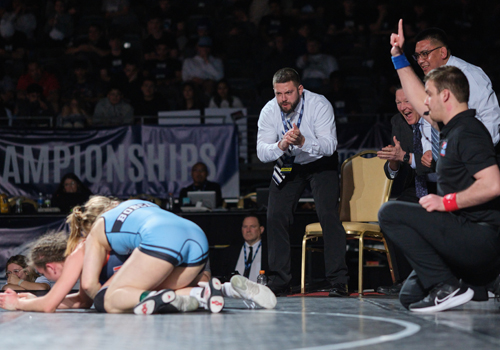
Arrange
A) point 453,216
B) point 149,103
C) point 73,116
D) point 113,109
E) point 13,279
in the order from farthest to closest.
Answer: point 149,103 < point 113,109 < point 73,116 < point 13,279 < point 453,216

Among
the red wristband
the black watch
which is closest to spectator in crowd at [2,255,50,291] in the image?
the black watch

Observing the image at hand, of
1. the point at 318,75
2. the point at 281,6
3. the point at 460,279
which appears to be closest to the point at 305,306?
the point at 460,279

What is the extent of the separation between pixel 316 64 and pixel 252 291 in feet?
23.6

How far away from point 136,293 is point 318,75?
24.2 feet

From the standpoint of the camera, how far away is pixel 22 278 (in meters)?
5.46

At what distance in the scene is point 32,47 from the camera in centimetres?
1085

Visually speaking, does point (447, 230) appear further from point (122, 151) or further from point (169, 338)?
point (122, 151)

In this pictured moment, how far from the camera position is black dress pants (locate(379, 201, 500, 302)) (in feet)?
9.86

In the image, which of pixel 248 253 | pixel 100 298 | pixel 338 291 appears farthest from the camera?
pixel 248 253

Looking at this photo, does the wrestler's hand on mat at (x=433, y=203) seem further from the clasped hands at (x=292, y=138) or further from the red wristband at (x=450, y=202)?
the clasped hands at (x=292, y=138)

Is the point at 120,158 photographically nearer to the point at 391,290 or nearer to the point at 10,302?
the point at 391,290

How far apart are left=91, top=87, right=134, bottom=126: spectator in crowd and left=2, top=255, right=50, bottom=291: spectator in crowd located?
375 cm

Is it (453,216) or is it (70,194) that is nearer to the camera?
(453,216)

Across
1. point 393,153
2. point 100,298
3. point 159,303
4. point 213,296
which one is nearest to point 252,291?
point 213,296
